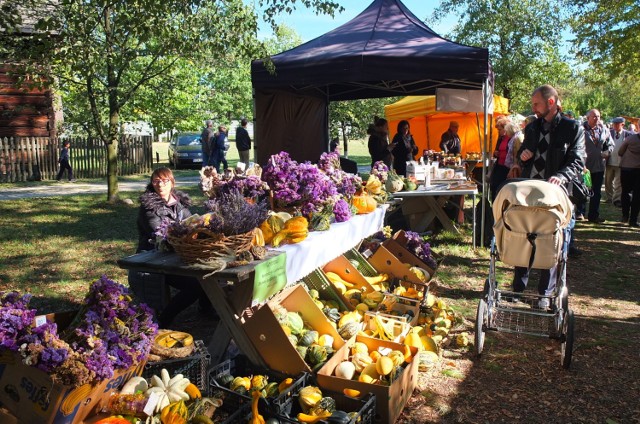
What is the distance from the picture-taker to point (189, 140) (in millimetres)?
23453

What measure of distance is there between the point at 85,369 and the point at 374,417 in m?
1.54

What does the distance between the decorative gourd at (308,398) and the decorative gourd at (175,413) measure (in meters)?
0.64

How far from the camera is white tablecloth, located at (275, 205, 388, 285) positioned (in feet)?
12.2

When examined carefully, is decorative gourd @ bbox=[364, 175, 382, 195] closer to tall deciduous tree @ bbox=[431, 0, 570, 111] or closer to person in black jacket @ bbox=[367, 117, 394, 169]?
person in black jacket @ bbox=[367, 117, 394, 169]

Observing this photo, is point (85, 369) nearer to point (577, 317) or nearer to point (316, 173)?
point (316, 173)

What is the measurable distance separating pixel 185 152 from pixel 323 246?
751 inches

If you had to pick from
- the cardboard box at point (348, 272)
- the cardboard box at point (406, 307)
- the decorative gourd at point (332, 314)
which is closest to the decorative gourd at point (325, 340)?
the decorative gourd at point (332, 314)

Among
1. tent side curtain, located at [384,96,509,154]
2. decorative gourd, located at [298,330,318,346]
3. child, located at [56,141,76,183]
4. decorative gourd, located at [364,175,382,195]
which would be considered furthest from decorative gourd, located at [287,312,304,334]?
child, located at [56,141,76,183]

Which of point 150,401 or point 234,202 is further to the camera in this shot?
point 234,202

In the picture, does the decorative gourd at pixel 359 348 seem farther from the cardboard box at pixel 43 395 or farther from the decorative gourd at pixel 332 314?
the cardboard box at pixel 43 395

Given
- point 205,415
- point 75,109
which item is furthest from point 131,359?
point 75,109

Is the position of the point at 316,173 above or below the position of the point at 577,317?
above

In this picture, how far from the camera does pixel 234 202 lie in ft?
11.0

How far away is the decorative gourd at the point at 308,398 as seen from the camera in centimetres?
299
